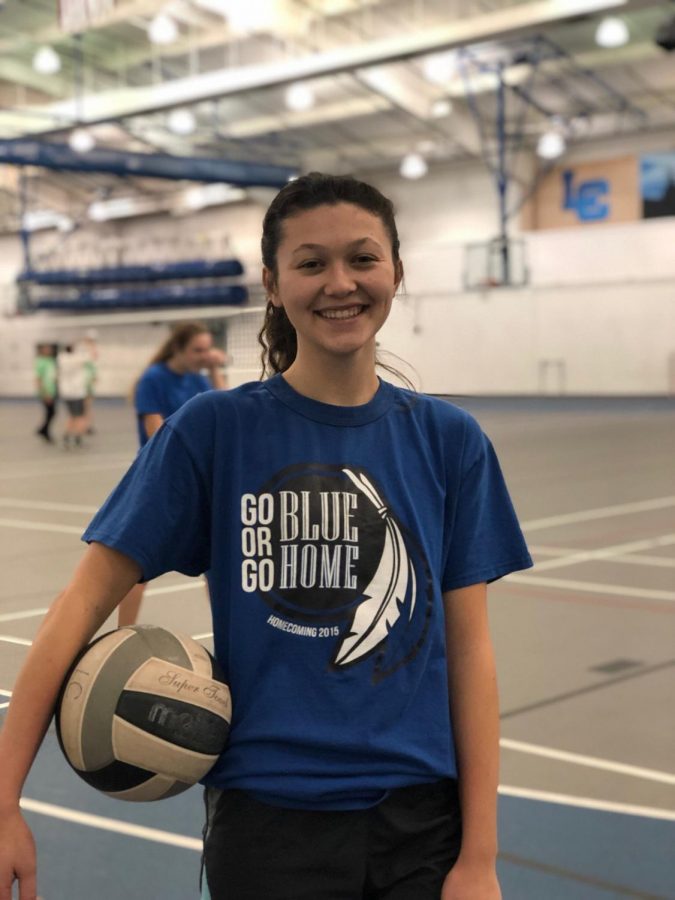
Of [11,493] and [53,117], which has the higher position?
[53,117]

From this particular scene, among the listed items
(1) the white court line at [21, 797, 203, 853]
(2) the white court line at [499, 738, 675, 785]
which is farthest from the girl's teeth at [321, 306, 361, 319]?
(2) the white court line at [499, 738, 675, 785]

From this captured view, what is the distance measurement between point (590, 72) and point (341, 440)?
2972cm

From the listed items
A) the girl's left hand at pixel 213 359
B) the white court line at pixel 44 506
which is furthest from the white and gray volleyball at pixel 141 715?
the white court line at pixel 44 506

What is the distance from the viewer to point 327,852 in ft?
6.14

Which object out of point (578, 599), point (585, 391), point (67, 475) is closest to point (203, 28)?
point (585, 391)

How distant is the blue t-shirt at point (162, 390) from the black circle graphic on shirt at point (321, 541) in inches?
209

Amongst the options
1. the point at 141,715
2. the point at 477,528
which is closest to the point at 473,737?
the point at 477,528

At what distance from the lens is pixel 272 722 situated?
75.3 inches

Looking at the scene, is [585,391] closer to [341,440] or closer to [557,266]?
[557,266]

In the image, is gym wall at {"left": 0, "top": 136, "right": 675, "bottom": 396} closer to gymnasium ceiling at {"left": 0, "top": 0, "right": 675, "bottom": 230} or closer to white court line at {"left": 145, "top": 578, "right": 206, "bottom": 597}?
gymnasium ceiling at {"left": 0, "top": 0, "right": 675, "bottom": 230}

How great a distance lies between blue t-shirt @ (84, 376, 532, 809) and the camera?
75.0 inches

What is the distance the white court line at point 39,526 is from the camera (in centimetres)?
1143

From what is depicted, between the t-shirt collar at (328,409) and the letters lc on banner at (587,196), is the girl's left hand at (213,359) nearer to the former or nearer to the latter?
the t-shirt collar at (328,409)

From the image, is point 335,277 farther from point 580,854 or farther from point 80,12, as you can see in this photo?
point 80,12
